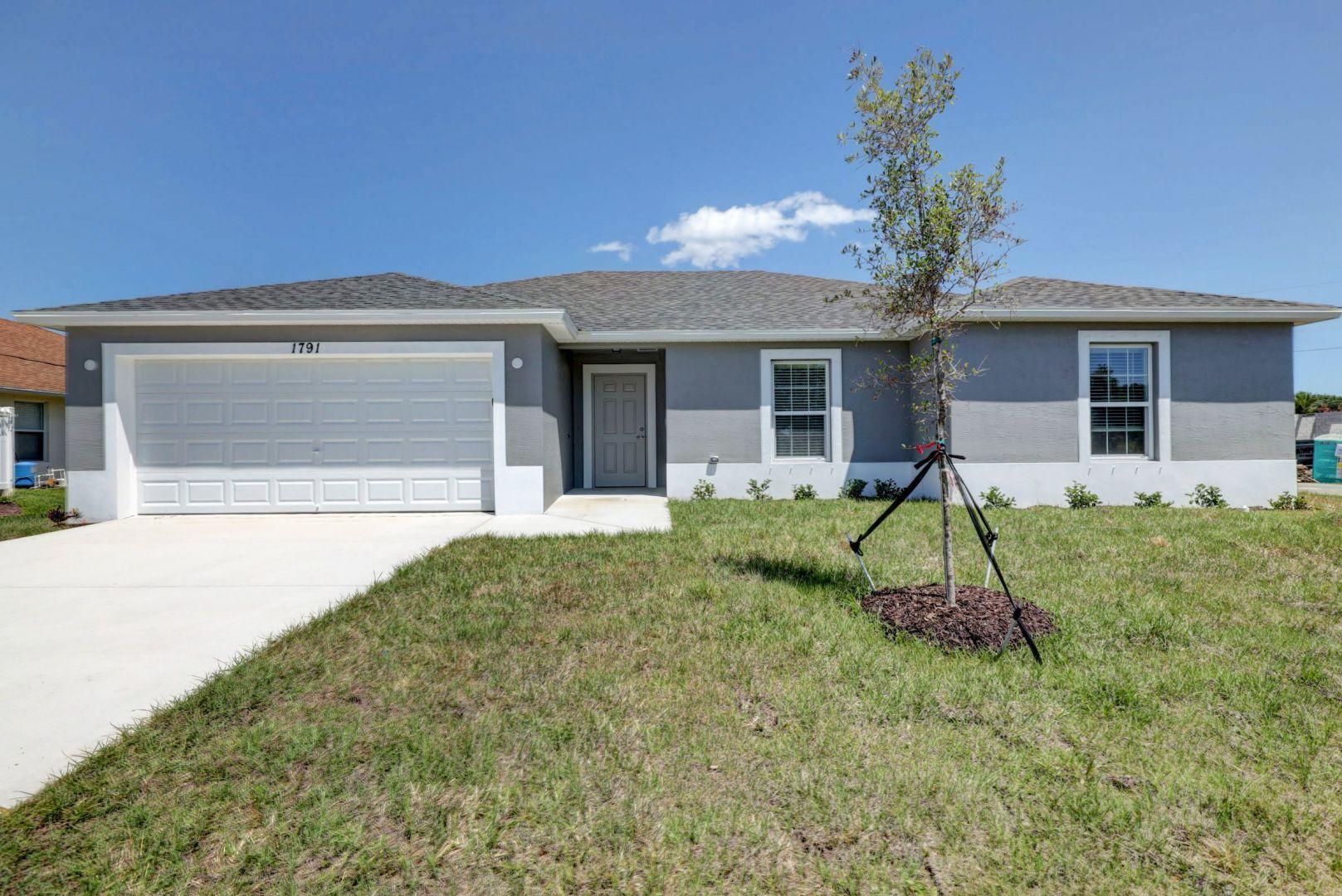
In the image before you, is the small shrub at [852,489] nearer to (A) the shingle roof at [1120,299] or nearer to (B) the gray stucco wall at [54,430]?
(A) the shingle roof at [1120,299]

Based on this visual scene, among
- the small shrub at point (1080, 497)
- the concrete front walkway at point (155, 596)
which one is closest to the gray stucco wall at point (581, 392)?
the concrete front walkway at point (155, 596)

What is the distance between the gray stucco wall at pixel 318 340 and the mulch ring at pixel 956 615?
20.1 ft

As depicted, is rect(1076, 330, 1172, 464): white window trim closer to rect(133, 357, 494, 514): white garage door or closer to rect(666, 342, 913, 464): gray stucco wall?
rect(666, 342, 913, 464): gray stucco wall

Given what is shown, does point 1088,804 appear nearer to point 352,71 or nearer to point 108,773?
point 108,773

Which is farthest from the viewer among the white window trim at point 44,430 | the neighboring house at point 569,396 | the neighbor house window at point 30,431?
the white window trim at point 44,430

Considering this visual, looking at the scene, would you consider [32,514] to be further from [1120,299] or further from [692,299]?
[1120,299]

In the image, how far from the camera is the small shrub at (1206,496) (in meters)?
9.52

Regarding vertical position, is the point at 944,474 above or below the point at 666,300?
below

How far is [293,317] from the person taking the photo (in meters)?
8.48

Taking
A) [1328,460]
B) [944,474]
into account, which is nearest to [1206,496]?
[944,474]

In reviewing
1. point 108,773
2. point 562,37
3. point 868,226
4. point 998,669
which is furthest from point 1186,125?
point 108,773

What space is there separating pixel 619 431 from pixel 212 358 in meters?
7.02

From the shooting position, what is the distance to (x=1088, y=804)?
215cm

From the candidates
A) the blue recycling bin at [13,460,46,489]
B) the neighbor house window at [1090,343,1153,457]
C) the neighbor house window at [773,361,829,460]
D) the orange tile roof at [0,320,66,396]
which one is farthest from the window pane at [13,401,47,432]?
the neighbor house window at [1090,343,1153,457]
